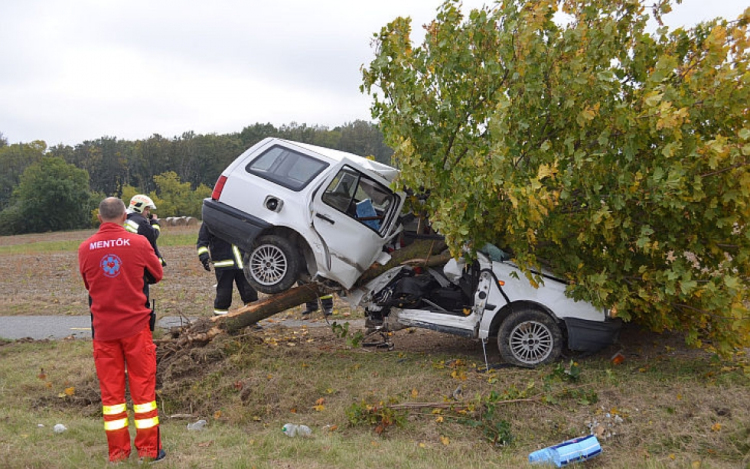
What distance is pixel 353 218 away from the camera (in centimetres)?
718

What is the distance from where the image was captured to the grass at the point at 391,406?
15.1ft

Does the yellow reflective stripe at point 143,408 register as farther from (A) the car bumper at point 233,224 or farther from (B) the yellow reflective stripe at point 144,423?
(A) the car bumper at point 233,224

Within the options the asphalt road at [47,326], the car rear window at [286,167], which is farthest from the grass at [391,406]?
the car rear window at [286,167]

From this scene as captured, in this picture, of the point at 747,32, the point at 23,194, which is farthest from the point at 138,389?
the point at 23,194

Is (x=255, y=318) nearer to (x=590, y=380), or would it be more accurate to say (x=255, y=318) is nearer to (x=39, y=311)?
(x=590, y=380)

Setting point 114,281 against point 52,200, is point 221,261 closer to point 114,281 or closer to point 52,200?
point 114,281

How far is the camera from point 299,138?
71875mm

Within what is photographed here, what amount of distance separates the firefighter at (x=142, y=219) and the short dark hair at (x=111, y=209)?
2722mm

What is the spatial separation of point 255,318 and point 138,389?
293cm

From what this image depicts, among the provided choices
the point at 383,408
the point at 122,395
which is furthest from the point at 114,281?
the point at 383,408

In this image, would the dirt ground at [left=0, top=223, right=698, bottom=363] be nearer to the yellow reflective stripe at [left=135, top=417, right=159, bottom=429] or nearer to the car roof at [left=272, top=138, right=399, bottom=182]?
the car roof at [left=272, top=138, right=399, bottom=182]

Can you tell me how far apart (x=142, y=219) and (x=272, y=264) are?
1819mm

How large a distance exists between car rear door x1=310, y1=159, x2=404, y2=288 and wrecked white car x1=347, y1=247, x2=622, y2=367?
55cm

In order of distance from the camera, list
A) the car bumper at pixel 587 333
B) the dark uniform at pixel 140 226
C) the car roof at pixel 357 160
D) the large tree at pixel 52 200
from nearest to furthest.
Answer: the car bumper at pixel 587 333
the car roof at pixel 357 160
the dark uniform at pixel 140 226
the large tree at pixel 52 200
